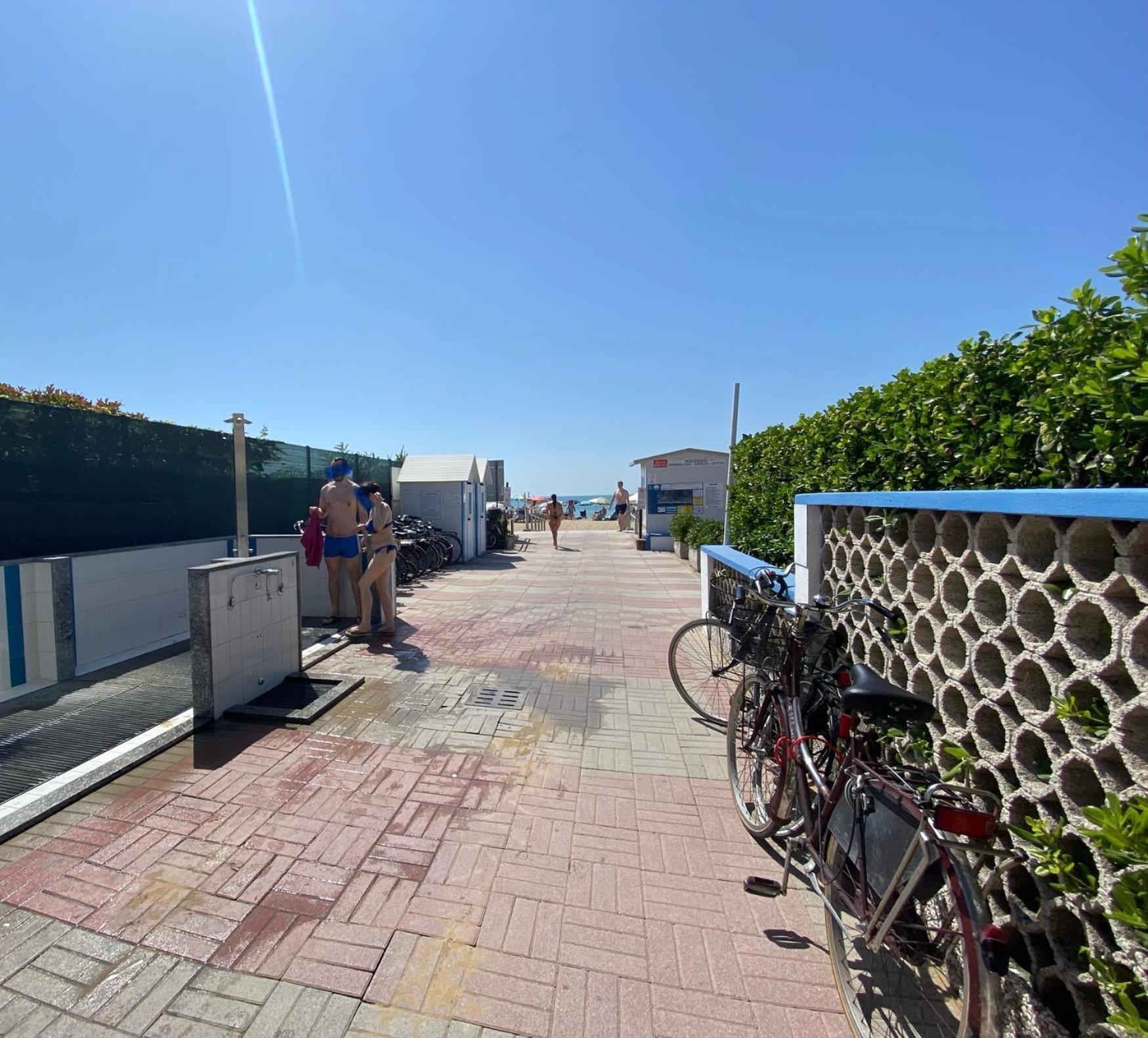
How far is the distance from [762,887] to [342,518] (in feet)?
18.0

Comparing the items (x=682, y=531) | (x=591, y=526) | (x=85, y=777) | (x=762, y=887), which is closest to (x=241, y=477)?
(x=85, y=777)

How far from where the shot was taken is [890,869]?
5.26 feet

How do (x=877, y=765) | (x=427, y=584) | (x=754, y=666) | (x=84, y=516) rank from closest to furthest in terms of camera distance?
(x=877, y=765) → (x=754, y=666) → (x=84, y=516) → (x=427, y=584)

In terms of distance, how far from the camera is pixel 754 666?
3.07 metres

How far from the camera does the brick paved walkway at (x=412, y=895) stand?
67.8 inches

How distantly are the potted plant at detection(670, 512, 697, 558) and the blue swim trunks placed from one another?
28.5 ft

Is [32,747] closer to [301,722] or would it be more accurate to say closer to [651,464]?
[301,722]

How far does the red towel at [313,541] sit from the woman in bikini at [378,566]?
23.7 inches

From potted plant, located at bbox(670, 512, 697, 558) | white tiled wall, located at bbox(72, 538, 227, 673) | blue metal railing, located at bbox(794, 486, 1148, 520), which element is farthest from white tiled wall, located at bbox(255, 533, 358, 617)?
potted plant, located at bbox(670, 512, 697, 558)

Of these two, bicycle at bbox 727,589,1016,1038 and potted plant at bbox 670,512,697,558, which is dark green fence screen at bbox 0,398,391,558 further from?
potted plant at bbox 670,512,697,558

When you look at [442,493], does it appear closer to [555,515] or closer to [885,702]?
[555,515]

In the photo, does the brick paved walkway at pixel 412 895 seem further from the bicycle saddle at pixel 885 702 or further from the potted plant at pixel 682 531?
the potted plant at pixel 682 531

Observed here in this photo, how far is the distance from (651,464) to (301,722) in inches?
536

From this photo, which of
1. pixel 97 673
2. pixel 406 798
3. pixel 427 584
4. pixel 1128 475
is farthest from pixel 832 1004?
pixel 427 584
